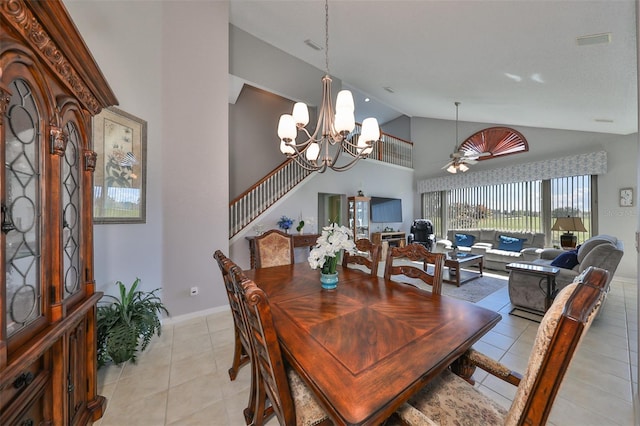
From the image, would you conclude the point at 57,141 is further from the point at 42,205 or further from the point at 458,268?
the point at 458,268

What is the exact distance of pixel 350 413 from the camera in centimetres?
71

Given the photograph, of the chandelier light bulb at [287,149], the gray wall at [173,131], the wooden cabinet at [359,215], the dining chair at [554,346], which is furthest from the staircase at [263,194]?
the dining chair at [554,346]

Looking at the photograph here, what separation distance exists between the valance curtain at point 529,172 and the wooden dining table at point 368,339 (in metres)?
5.80

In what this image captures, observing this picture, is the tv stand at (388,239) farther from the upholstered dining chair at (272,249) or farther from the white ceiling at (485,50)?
the upholstered dining chair at (272,249)

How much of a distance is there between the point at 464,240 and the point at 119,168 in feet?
23.4

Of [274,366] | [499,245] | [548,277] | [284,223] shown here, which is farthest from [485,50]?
[499,245]

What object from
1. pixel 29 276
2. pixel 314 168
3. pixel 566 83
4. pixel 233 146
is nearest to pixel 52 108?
pixel 29 276

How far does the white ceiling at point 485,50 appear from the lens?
231 centimetres

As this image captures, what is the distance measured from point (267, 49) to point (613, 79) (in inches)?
200

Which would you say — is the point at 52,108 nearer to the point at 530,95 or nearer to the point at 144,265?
the point at 144,265

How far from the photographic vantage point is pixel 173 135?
2.82 metres

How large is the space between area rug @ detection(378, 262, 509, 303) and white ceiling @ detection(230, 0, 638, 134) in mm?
3088

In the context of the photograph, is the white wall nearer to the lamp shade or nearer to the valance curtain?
the lamp shade

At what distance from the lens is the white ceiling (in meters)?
2.31
